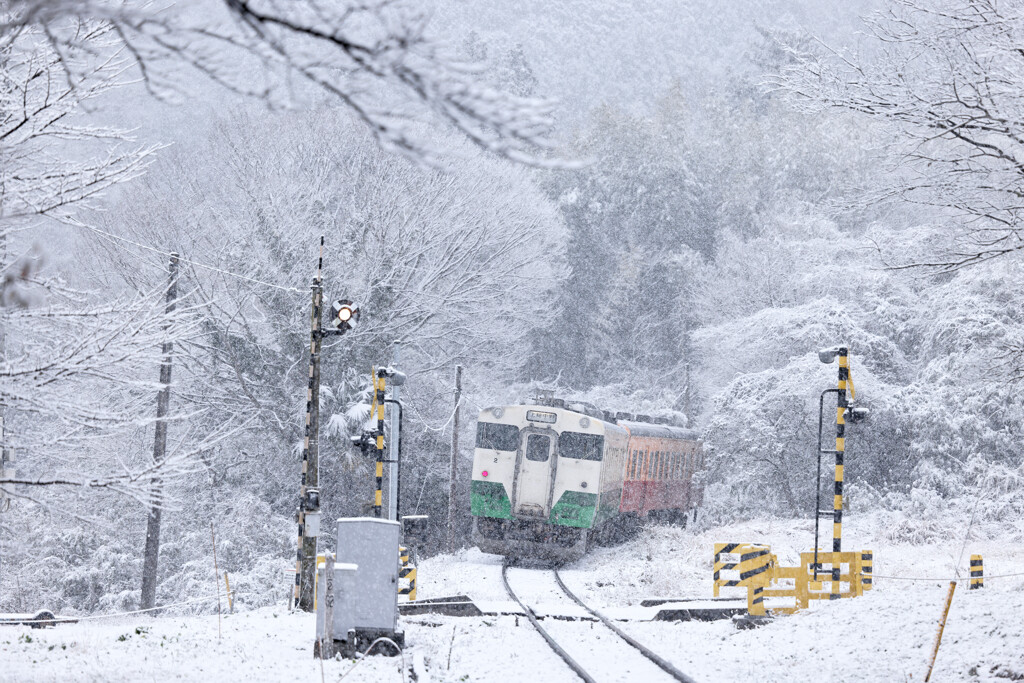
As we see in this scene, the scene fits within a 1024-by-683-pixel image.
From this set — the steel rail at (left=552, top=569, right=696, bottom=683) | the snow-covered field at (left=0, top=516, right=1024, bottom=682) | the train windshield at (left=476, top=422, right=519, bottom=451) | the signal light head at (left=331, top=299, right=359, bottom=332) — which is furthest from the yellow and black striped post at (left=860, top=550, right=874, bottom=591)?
the train windshield at (left=476, top=422, right=519, bottom=451)

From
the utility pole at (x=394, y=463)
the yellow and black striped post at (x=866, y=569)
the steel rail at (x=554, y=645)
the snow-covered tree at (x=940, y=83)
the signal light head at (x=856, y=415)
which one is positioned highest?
the snow-covered tree at (x=940, y=83)

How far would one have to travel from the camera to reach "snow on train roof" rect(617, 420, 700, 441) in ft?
79.7

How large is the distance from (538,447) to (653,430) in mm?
5525

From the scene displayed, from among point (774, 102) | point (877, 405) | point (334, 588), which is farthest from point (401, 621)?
point (774, 102)

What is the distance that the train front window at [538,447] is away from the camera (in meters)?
21.5

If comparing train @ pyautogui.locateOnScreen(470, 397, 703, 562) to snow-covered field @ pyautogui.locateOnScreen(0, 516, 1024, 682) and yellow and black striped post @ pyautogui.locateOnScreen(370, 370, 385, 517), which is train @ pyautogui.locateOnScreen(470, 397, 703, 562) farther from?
snow-covered field @ pyautogui.locateOnScreen(0, 516, 1024, 682)

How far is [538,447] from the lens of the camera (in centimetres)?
2164

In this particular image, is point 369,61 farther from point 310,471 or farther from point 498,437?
point 498,437

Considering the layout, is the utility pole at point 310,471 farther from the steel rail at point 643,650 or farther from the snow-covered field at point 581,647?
the steel rail at point 643,650

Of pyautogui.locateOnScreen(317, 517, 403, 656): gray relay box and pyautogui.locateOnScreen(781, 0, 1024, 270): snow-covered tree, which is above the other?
pyautogui.locateOnScreen(781, 0, 1024, 270): snow-covered tree

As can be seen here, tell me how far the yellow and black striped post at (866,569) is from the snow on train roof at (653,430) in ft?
30.3

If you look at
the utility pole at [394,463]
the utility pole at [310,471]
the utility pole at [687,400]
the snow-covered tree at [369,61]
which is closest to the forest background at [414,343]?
the utility pole at [687,400]

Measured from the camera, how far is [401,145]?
3922mm

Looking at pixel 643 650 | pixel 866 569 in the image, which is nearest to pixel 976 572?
pixel 866 569
